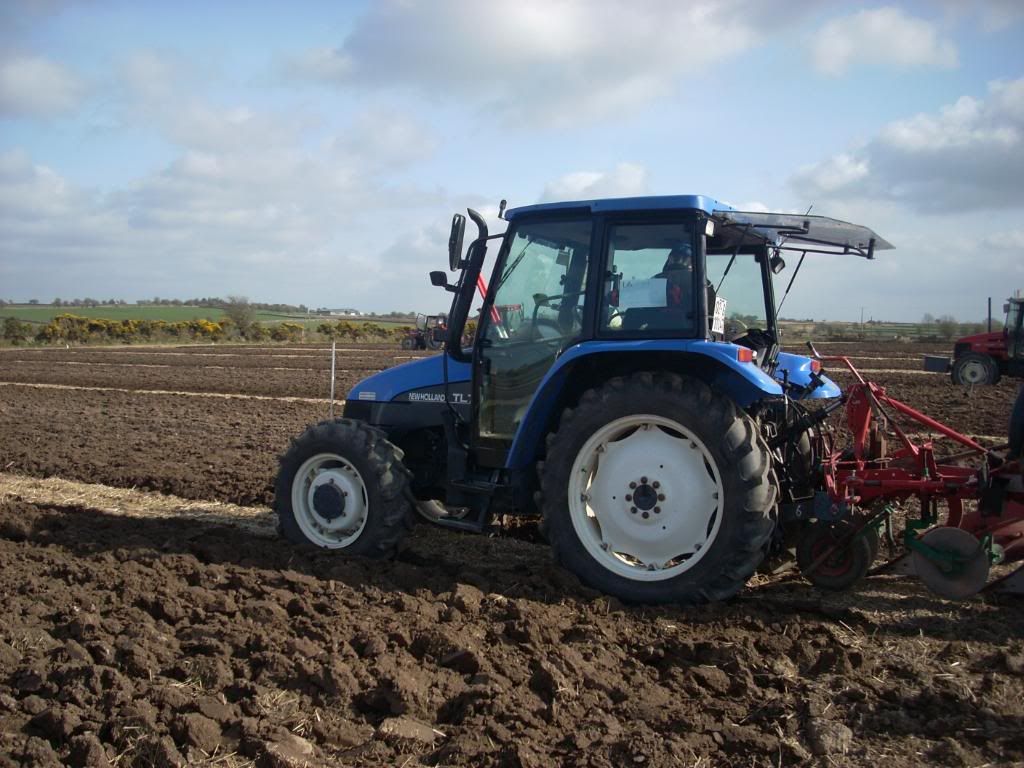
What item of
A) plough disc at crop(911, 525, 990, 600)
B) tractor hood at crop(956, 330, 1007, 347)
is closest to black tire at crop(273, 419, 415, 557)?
plough disc at crop(911, 525, 990, 600)

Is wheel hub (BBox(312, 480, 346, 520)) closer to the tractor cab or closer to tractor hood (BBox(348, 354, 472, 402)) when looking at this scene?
tractor hood (BBox(348, 354, 472, 402))

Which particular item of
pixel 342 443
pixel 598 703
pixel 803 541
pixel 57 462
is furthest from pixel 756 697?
→ pixel 57 462

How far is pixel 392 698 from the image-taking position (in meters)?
3.38

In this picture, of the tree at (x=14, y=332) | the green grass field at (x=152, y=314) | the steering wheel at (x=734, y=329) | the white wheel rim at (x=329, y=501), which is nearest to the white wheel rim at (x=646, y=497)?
the steering wheel at (x=734, y=329)

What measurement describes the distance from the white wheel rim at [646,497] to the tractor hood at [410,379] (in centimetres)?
123

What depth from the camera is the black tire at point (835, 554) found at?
4785mm

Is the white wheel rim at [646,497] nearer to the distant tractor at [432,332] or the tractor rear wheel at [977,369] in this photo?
the distant tractor at [432,332]

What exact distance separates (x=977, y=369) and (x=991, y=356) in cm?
45

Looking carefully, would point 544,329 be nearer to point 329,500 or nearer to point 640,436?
point 640,436

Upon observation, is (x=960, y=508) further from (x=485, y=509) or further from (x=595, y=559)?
(x=485, y=509)

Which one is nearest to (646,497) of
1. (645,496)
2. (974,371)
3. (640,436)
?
(645,496)

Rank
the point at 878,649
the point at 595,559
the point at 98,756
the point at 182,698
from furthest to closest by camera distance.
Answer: the point at 595,559 → the point at 878,649 → the point at 182,698 → the point at 98,756

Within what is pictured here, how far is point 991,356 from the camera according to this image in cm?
1888

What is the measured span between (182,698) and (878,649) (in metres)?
2.96
